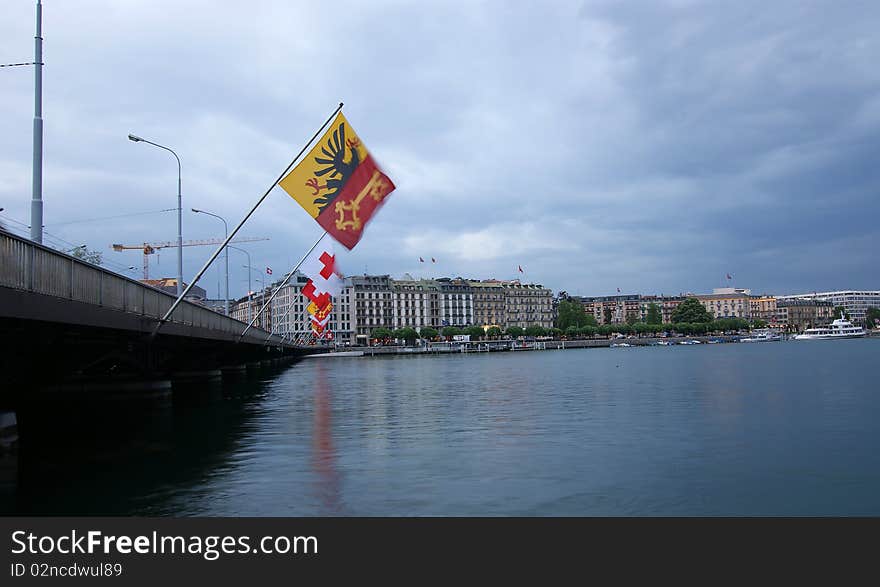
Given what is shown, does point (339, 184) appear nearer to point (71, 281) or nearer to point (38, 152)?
point (71, 281)

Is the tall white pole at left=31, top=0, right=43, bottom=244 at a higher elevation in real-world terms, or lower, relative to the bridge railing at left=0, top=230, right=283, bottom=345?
higher

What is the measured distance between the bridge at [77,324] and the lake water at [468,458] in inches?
112

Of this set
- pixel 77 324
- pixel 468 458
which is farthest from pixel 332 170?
pixel 468 458

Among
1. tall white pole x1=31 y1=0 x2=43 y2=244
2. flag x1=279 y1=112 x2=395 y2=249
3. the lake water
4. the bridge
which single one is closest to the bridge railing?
the bridge

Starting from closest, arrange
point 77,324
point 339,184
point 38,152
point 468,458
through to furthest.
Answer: point 77,324 < point 468,458 < point 38,152 < point 339,184

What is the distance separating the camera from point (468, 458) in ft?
72.8

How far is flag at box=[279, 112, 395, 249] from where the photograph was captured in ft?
84.3

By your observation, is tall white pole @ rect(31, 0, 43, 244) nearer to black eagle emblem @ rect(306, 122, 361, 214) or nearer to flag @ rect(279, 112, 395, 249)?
flag @ rect(279, 112, 395, 249)

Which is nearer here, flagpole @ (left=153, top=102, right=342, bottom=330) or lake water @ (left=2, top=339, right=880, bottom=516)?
lake water @ (left=2, top=339, right=880, bottom=516)

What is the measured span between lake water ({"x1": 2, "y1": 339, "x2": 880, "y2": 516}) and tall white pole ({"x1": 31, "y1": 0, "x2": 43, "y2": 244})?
733cm

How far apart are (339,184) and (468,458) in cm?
1078

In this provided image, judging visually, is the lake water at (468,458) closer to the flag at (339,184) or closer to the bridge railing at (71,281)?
the bridge railing at (71,281)

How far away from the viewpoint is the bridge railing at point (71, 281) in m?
17.0
